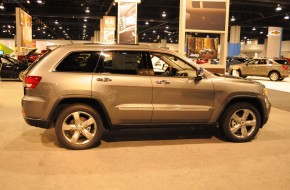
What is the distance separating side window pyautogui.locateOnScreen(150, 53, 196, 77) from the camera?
600 centimetres

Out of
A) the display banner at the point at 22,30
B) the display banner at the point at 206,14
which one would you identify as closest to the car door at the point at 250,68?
the display banner at the point at 206,14

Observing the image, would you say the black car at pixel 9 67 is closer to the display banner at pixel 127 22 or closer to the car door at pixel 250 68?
the display banner at pixel 127 22

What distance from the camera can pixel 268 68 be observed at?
22.6 m

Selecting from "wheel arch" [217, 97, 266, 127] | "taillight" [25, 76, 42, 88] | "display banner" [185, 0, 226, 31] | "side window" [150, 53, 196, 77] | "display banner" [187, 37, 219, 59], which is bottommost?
"wheel arch" [217, 97, 266, 127]

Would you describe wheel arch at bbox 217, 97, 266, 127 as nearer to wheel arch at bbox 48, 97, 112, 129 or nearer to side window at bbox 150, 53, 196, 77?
side window at bbox 150, 53, 196, 77

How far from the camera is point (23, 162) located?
4.96 m

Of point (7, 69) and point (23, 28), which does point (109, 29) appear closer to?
point (23, 28)

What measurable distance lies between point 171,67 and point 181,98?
2.74 ft

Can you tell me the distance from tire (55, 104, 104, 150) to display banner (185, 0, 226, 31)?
637 centimetres

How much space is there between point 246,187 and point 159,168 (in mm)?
1226

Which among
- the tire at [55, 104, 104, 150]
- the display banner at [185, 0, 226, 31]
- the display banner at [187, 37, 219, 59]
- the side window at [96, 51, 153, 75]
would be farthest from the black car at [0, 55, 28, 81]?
the side window at [96, 51, 153, 75]

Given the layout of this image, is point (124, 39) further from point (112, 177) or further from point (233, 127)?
point (112, 177)

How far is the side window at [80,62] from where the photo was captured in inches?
217

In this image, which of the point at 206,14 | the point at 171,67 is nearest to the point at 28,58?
the point at 206,14
